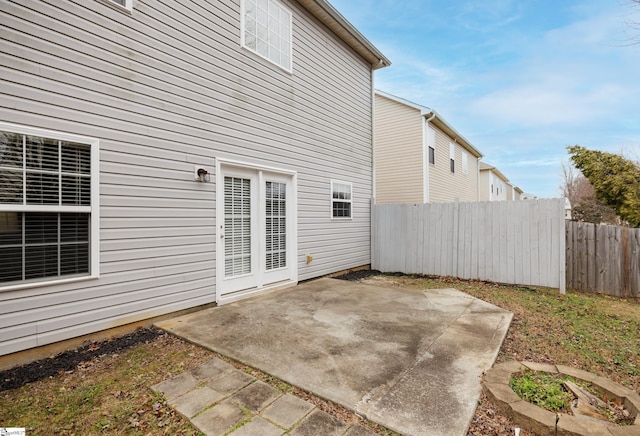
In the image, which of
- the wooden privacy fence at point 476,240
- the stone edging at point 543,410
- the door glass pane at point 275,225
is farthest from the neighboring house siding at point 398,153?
the stone edging at point 543,410

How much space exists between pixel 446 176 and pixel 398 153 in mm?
3224

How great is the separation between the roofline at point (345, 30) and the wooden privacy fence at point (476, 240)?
13.7 ft

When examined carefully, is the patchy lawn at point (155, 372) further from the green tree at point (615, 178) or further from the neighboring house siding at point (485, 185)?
the neighboring house siding at point (485, 185)

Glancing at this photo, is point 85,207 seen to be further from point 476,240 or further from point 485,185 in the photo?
point 485,185

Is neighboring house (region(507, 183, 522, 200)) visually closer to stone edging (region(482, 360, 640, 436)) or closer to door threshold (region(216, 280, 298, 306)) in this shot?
door threshold (region(216, 280, 298, 306))

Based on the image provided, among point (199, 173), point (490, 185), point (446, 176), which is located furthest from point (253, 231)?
point (490, 185)

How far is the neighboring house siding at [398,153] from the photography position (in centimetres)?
1132

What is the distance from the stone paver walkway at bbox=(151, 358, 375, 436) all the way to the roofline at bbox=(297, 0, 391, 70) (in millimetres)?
6839

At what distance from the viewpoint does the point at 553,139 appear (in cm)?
2348

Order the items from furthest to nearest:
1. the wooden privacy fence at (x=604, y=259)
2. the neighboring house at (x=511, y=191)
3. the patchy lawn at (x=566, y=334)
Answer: the neighboring house at (x=511, y=191) < the wooden privacy fence at (x=604, y=259) < the patchy lawn at (x=566, y=334)

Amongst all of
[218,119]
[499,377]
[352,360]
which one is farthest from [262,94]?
[499,377]

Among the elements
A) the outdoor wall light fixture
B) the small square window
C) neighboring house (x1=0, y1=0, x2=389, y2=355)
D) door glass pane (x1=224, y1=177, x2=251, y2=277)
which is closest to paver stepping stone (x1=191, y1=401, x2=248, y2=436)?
neighboring house (x1=0, y1=0, x2=389, y2=355)

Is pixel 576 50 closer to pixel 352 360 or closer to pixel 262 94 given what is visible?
pixel 262 94

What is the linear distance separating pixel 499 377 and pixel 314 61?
6557mm
